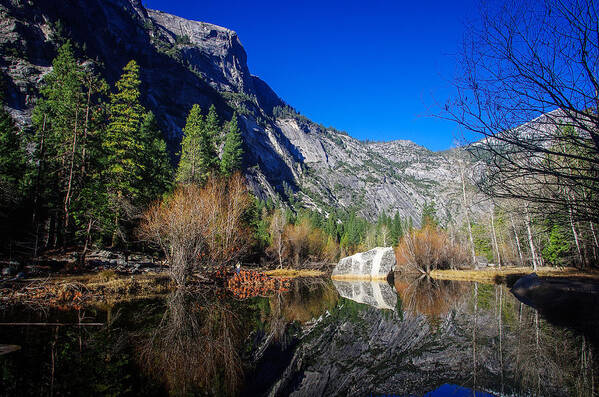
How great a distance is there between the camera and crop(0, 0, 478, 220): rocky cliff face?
56125 millimetres

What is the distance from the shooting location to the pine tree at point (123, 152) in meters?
20.2

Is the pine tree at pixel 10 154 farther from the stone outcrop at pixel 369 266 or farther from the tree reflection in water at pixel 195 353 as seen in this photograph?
the stone outcrop at pixel 369 266

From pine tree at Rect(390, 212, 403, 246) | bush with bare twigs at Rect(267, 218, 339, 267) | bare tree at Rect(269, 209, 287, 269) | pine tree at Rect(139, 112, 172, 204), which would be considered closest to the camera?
pine tree at Rect(139, 112, 172, 204)

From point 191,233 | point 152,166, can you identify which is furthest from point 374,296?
point 152,166

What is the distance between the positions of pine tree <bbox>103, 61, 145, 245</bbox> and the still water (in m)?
11.4

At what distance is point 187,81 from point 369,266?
112669mm

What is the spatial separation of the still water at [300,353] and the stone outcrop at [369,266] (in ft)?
62.6

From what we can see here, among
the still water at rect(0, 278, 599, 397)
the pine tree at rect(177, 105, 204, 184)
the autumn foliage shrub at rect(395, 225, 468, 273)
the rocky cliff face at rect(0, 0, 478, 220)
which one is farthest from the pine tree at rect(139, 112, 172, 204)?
the autumn foliage shrub at rect(395, 225, 468, 273)

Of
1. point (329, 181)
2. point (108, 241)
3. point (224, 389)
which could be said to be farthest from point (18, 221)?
point (329, 181)

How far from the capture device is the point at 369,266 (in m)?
29.8

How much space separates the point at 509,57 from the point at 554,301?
10685mm

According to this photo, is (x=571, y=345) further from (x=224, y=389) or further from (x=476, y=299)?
(x=476, y=299)

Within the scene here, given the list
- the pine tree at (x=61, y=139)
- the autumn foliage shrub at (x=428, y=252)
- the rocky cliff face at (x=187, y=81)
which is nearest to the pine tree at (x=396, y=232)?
the rocky cliff face at (x=187, y=81)

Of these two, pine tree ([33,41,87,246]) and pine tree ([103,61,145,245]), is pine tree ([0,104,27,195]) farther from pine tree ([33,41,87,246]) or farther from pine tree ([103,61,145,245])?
pine tree ([103,61,145,245])
